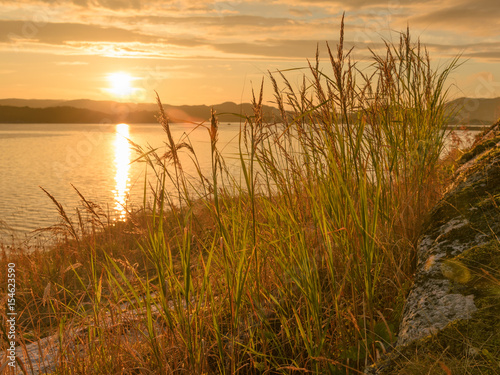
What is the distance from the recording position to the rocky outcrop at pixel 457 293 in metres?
1.44

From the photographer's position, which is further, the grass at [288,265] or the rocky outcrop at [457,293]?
the grass at [288,265]

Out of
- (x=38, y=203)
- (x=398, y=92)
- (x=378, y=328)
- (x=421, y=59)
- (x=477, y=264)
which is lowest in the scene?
(x=38, y=203)

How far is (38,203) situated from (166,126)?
779 inches

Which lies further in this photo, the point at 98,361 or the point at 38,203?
the point at 38,203

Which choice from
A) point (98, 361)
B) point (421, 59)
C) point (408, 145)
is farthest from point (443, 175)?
point (98, 361)

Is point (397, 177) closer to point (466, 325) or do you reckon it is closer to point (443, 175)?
point (443, 175)

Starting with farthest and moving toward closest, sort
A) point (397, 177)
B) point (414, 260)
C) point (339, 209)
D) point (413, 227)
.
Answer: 1. point (397, 177)
2. point (413, 227)
3. point (414, 260)
4. point (339, 209)

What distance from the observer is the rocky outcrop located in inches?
56.6

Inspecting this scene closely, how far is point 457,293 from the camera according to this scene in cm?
165

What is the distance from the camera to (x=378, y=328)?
1927 millimetres

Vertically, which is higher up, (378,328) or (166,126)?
(166,126)

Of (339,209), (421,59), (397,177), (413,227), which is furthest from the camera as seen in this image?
(421,59)

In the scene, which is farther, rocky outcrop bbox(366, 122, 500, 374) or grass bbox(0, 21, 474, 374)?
grass bbox(0, 21, 474, 374)

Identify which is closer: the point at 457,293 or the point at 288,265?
the point at 457,293
